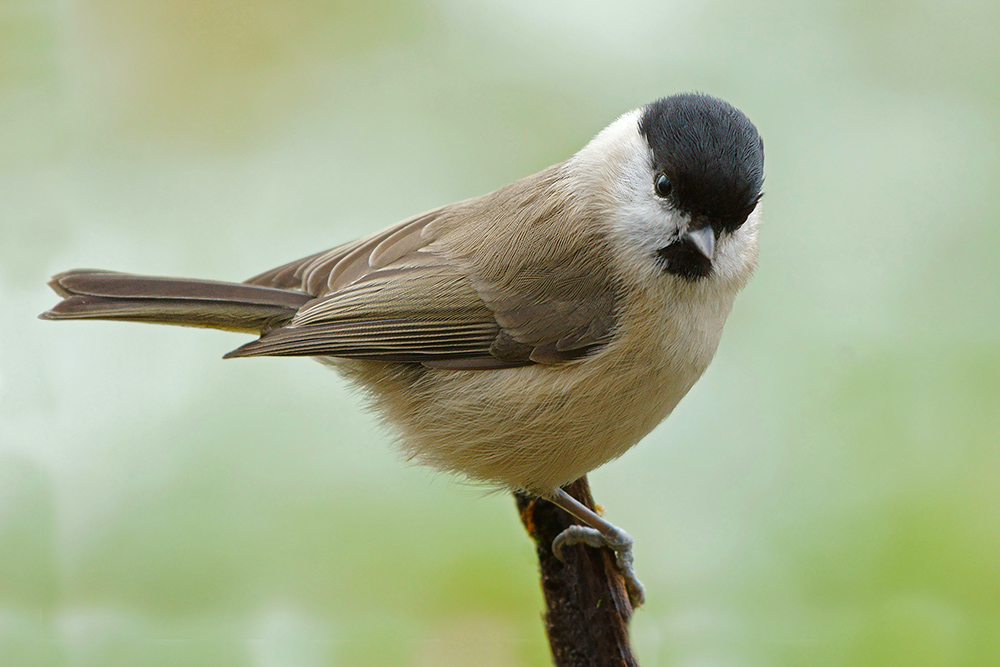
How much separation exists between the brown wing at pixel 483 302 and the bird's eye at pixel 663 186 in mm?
198

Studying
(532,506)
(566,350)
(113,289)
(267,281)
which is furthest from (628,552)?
(113,289)

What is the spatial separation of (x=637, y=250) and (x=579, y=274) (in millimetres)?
159

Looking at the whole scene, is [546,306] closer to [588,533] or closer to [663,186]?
[663,186]

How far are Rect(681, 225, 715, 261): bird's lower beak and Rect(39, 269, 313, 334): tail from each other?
1030 mm

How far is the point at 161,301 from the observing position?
2.21 m

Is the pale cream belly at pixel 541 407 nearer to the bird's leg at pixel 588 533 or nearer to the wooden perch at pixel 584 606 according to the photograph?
the bird's leg at pixel 588 533

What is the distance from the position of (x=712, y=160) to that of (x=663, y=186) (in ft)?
0.46

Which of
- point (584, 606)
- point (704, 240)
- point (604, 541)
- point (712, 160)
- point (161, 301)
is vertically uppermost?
point (161, 301)

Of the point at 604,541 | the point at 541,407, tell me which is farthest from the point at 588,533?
the point at 541,407

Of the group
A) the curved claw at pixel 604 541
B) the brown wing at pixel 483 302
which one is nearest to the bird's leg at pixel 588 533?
the curved claw at pixel 604 541

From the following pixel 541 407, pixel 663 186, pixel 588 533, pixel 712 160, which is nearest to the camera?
pixel 712 160

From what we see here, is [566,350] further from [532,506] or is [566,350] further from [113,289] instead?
[113,289]

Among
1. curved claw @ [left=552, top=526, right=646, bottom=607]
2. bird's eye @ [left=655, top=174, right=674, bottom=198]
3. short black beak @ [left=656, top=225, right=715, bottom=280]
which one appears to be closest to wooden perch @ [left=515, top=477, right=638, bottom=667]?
curved claw @ [left=552, top=526, right=646, bottom=607]

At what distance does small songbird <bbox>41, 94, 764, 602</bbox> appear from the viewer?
2.02 meters
